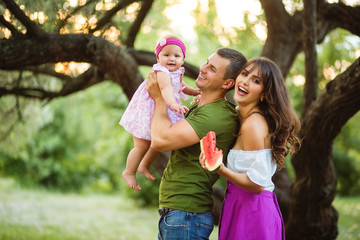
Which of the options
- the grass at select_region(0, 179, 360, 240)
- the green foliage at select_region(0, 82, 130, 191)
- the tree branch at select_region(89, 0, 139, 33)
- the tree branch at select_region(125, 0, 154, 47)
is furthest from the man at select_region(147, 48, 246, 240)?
the green foliage at select_region(0, 82, 130, 191)

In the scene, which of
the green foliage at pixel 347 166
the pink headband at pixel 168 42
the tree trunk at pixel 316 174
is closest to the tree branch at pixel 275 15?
the tree trunk at pixel 316 174

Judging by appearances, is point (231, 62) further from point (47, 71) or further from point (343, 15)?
point (47, 71)

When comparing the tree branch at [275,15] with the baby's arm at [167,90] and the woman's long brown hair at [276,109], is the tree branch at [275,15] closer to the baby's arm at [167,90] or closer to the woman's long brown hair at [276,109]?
the woman's long brown hair at [276,109]

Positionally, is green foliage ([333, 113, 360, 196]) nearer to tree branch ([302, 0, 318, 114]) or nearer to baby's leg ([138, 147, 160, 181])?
tree branch ([302, 0, 318, 114])

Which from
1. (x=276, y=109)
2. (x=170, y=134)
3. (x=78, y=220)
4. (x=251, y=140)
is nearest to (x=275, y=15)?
(x=276, y=109)

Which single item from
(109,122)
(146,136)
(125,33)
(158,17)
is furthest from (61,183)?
(146,136)

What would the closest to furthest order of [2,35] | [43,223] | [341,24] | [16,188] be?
[2,35] → [341,24] → [43,223] → [16,188]

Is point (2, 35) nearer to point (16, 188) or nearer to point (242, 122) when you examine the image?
point (242, 122)

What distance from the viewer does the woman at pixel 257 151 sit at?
2.03m

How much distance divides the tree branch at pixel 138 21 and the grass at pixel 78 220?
3660 mm

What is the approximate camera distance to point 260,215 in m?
2.07

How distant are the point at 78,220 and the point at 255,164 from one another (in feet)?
26.2

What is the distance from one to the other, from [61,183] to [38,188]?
2.92 feet

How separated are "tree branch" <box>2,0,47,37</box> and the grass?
4.23m
